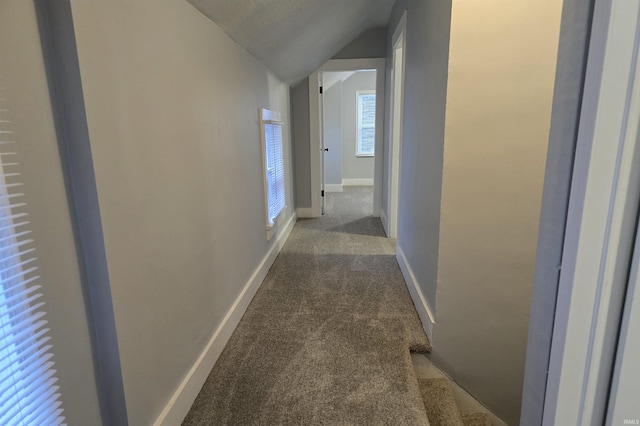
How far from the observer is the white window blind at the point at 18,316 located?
691 mm

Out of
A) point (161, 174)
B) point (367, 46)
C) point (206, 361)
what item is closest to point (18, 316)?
point (161, 174)

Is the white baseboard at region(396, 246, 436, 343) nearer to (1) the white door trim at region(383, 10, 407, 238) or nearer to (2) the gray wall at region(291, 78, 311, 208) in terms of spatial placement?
(1) the white door trim at region(383, 10, 407, 238)

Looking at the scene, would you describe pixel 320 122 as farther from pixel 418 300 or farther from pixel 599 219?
pixel 599 219

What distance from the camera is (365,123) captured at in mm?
7492

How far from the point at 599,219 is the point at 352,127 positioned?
7.14 metres

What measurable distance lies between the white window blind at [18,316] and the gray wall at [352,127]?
23.2ft

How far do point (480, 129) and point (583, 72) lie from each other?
106cm

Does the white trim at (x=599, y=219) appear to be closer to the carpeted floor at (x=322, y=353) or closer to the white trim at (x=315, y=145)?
the carpeted floor at (x=322, y=353)

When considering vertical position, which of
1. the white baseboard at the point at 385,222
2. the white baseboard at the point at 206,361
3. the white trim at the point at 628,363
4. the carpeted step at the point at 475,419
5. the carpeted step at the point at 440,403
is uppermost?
the white trim at the point at 628,363

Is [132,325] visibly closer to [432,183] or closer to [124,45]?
[124,45]

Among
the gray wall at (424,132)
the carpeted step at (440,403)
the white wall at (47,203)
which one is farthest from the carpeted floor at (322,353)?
the white wall at (47,203)

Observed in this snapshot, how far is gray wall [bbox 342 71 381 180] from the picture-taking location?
7254mm

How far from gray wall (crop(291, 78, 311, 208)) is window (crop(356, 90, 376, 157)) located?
131 inches

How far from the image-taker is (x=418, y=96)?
221 cm
